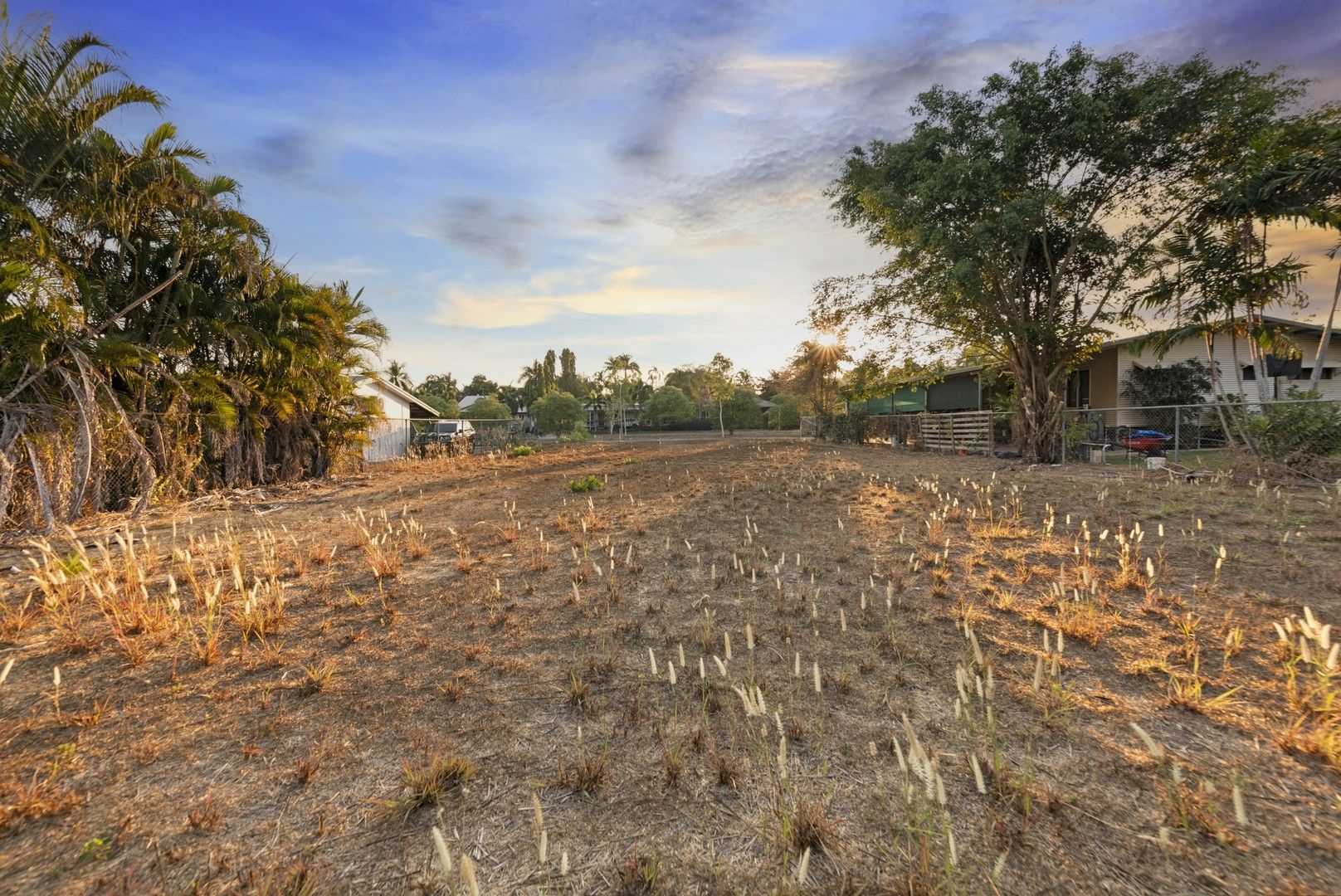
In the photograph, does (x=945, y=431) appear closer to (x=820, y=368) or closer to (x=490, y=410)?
(x=820, y=368)

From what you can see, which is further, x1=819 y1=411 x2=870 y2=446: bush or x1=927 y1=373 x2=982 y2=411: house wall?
x1=927 y1=373 x2=982 y2=411: house wall

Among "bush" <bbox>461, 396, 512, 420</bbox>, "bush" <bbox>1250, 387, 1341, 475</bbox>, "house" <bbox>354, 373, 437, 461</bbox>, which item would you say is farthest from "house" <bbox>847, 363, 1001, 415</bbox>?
"bush" <bbox>461, 396, 512, 420</bbox>

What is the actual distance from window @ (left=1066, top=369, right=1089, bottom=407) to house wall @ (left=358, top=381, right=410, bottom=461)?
3159 centimetres

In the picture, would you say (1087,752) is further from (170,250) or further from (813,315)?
(813,315)

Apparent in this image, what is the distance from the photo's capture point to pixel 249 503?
10.8 metres

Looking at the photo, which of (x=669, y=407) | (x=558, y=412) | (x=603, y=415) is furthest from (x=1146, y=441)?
(x=603, y=415)

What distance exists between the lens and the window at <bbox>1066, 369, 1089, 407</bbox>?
2536 centimetres

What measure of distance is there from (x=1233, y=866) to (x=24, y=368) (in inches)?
491

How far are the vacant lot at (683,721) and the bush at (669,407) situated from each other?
189 feet

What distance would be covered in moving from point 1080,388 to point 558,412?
40426 millimetres

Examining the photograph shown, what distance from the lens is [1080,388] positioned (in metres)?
25.8

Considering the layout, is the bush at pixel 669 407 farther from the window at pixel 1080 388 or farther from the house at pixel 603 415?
the window at pixel 1080 388

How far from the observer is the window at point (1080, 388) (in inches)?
998

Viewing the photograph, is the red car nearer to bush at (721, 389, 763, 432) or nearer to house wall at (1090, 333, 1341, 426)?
house wall at (1090, 333, 1341, 426)
